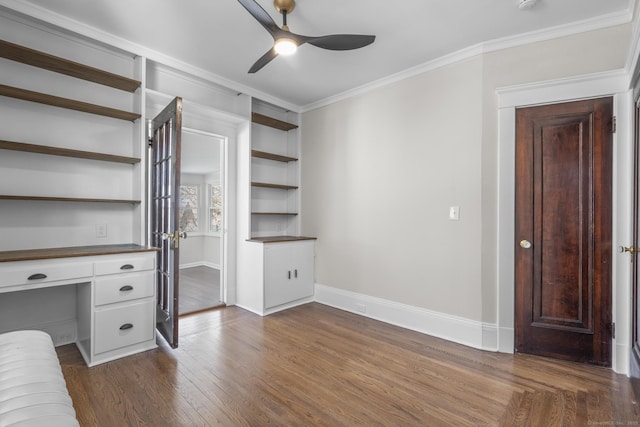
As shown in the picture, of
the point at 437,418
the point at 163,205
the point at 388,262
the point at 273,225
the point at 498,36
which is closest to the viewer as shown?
the point at 437,418

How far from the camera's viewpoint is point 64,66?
2541 mm

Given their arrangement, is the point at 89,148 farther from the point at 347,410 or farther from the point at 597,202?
the point at 597,202

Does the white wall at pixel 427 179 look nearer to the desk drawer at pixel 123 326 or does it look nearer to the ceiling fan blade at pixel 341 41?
the ceiling fan blade at pixel 341 41

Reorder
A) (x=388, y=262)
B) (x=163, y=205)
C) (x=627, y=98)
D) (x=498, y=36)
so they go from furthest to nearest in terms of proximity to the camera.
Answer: (x=388, y=262) < (x=163, y=205) < (x=498, y=36) < (x=627, y=98)

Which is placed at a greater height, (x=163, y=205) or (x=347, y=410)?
(x=163, y=205)

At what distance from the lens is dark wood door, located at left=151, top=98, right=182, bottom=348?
2.61m

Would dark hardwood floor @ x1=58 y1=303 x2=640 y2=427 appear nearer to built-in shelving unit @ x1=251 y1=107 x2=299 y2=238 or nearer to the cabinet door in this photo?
the cabinet door

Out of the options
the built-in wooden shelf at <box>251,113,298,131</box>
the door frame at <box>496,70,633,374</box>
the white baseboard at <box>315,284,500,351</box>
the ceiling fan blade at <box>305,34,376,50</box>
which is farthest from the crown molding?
the white baseboard at <box>315,284,500,351</box>

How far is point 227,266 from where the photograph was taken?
13.2 feet

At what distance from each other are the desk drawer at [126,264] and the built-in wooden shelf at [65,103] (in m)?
1.29

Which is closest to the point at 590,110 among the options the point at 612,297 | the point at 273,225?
the point at 612,297

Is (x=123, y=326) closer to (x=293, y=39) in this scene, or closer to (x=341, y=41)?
(x=293, y=39)

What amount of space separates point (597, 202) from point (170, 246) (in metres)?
3.49

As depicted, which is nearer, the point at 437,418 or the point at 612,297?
the point at 437,418
